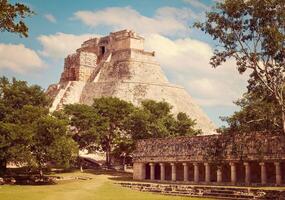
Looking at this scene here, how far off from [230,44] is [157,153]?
16.8 metres

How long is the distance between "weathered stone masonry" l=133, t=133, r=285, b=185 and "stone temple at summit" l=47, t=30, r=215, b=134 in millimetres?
30640

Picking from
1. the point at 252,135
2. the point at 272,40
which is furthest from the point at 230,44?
the point at 252,135

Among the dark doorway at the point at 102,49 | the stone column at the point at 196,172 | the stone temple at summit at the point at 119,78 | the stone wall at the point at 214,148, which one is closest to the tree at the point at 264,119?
the stone wall at the point at 214,148

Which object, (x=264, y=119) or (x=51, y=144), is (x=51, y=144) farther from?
(x=264, y=119)

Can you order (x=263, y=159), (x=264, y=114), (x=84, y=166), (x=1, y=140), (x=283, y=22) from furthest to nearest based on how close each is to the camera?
(x=84, y=166) → (x=1, y=140) → (x=263, y=159) → (x=264, y=114) → (x=283, y=22)

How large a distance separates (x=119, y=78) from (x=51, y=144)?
41.4 meters

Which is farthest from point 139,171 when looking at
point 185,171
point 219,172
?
point 219,172

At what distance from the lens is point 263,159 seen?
105ft

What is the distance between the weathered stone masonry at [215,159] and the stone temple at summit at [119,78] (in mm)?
30640

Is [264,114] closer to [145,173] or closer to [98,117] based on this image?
[145,173]

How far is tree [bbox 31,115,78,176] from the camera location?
39.2 meters

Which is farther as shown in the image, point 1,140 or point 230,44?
point 1,140

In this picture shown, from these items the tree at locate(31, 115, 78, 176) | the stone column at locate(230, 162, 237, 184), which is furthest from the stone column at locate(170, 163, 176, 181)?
the tree at locate(31, 115, 78, 176)

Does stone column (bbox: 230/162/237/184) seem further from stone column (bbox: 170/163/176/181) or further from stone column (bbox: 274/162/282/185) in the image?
stone column (bbox: 170/163/176/181)
